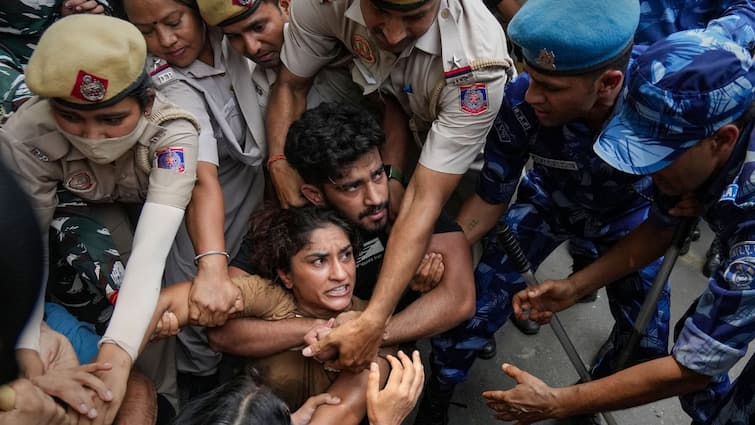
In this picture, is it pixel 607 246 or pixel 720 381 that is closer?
pixel 720 381

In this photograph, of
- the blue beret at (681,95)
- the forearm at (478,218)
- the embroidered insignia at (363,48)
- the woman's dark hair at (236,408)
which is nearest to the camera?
the woman's dark hair at (236,408)

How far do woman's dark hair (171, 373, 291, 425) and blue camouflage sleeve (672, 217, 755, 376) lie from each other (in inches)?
45.5

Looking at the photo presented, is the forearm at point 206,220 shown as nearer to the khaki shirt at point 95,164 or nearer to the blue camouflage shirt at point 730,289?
the khaki shirt at point 95,164

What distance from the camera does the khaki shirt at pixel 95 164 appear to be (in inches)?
81.8

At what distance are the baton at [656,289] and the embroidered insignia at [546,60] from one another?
0.70m

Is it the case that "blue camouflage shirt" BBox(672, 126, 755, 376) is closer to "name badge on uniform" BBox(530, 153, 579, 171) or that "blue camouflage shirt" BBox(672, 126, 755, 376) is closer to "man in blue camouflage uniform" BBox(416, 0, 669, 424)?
"man in blue camouflage uniform" BBox(416, 0, 669, 424)

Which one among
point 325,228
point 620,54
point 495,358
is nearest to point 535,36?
point 620,54

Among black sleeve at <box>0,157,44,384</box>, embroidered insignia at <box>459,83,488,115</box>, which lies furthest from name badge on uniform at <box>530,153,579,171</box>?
black sleeve at <box>0,157,44,384</box>

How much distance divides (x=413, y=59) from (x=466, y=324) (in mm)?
1140

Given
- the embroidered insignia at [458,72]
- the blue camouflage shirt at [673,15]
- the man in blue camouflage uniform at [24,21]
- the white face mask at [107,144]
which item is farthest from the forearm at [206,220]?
the blue camouflage shirt at [673,15]

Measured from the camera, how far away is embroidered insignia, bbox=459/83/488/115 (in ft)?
7.65

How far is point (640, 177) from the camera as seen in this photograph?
2506 mm

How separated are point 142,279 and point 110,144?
431mm

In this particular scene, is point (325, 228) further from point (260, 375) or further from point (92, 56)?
point (92, 56)
